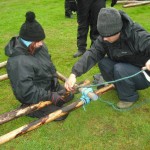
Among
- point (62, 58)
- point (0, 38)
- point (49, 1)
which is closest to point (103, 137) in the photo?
point (62, 58)

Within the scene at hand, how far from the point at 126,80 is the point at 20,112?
152 centimetres

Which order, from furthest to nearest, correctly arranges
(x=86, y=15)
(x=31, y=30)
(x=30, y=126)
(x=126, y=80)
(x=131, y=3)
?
(x=131, y=3)
(x=86, y=15)
(x=126, y=80)
(x=31, y=30)
(x=30, y=126)

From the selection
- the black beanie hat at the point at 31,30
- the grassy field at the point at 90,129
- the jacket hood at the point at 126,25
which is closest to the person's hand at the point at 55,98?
the grassy field at the point at 90,129

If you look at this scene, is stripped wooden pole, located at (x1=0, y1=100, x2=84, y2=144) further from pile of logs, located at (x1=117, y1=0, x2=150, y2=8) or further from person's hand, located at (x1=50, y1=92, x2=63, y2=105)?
pile of logs, located at (x1=117, y1=0, x2=150, y2=8)

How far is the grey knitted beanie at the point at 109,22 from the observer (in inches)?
141

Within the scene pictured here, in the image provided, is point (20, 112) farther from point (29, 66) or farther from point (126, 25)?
point (126, 25)

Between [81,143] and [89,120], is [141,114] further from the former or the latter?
[81,143]

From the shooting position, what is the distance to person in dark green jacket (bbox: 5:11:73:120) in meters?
3.75

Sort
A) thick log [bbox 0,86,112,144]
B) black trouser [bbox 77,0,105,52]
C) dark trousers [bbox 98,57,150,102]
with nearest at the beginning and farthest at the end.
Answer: thick log [bbox 0,86,112,144] → dark trousers [bbox 98,57,150,102] → black trouser [bbox 77,0,105,52]

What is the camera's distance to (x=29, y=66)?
12.6 ft

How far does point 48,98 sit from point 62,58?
7.89 feet

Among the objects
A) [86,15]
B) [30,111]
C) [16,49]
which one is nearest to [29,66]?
[16,49]

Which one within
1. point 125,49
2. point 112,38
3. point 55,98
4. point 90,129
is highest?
point 112,38

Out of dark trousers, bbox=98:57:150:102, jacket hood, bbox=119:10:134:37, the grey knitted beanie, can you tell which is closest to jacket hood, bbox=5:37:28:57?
the grey knitted beanie
